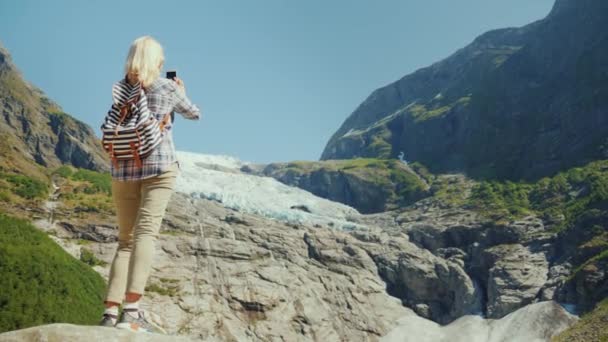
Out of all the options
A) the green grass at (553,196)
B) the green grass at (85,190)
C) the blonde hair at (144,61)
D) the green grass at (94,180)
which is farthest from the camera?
the green grass at (553,196)

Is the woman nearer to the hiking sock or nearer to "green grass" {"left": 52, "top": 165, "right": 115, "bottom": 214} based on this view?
the hiking sock

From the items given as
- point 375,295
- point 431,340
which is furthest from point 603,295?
point 375,295

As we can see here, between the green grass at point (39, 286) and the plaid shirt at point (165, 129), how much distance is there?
2347 inches

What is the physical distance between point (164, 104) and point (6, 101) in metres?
171

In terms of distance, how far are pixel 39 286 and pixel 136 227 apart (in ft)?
224

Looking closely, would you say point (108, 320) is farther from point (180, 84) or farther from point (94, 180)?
point (94, 180)

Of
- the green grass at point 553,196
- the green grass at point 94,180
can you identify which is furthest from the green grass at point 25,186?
the green grass at point 553,196

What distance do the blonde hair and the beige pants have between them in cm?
152

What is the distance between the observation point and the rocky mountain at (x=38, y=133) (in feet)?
477

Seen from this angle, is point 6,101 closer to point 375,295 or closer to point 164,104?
point 375,295

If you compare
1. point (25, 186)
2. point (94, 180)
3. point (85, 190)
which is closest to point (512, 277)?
point (85, 190)

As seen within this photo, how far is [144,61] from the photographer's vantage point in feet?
29.2

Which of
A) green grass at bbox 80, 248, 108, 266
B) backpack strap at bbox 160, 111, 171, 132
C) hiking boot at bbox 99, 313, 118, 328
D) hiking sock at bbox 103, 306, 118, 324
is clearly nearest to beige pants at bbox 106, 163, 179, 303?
hiking sock at bbox 103, 306, 118, 324

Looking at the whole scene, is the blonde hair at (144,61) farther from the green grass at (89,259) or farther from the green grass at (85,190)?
the green grass at (85,190)
